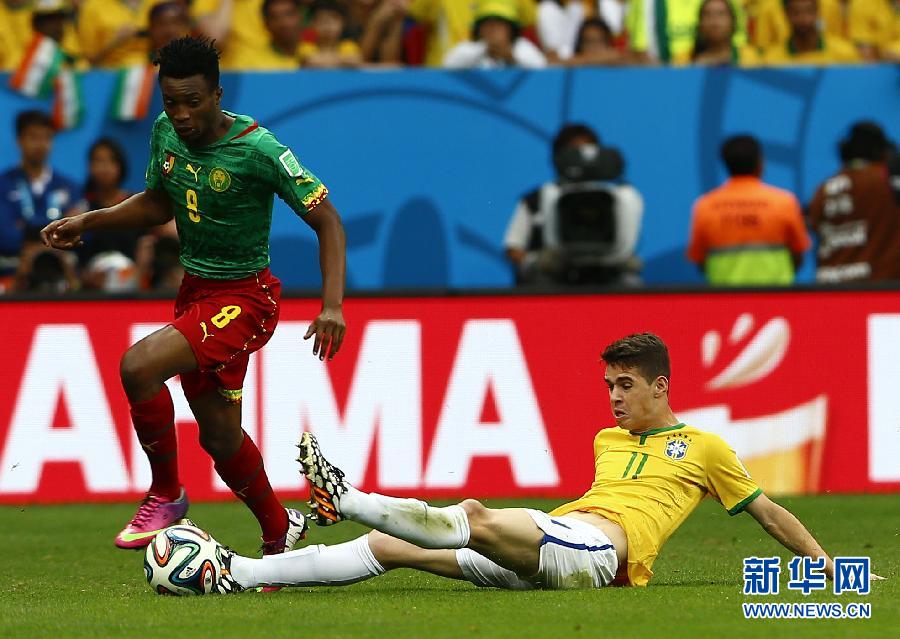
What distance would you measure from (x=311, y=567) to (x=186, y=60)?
2061 millimetres

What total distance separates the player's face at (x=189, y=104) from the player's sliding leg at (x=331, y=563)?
1.75 metres

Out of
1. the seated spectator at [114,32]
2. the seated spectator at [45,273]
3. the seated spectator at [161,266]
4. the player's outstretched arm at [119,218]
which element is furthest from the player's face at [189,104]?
the seated spectator at [114,32]

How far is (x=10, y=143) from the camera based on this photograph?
13125mm

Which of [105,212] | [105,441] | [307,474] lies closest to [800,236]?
[105,441]

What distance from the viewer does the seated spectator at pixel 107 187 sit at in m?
12.6

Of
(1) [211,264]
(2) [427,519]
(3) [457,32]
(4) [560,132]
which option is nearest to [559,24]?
(3) [457,32]

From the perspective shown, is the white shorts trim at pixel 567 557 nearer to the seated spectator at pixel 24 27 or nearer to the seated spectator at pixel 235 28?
the seated spectator at pixel 235 28

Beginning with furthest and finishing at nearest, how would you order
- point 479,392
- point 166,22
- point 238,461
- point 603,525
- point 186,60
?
point 166,22 < point 479,392 < point 238,461 < point 186,60 < point 603,525

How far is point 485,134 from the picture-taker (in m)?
13.2

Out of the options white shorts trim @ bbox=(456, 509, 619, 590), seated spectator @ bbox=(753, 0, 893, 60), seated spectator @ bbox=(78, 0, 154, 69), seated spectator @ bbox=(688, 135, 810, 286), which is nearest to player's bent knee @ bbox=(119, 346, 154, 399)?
white shorts trim @ bbox=(456, 509, 619, 590)

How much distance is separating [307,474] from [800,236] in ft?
21.8

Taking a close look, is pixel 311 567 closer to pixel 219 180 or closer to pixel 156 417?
pixel 156 417

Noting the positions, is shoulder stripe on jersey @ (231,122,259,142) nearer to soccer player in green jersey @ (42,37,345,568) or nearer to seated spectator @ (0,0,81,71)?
soccer player in green jersey @ (42,37,345,568)

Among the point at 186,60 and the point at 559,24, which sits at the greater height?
the point at 559,24
